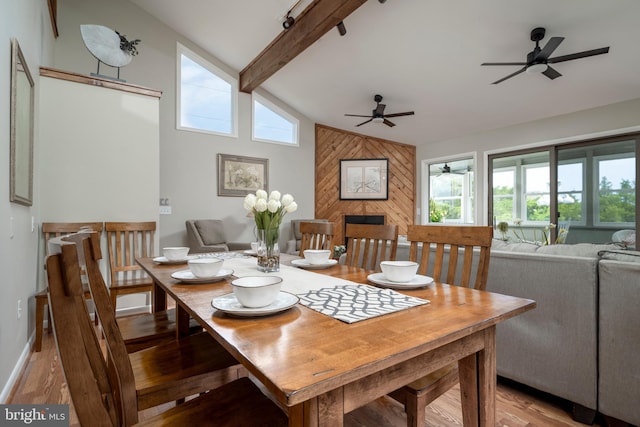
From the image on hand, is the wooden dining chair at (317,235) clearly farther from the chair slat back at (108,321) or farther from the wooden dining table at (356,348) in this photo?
the chair slat back at (108,321)

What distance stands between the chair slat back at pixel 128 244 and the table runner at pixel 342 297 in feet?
6.89

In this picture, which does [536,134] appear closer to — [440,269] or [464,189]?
[464,189]

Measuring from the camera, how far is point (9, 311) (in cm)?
186

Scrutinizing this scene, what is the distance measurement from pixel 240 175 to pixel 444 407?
14.9 ft

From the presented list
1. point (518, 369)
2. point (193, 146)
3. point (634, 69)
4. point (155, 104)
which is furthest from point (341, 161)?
point (518, 369)

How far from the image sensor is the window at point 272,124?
5.74 metres

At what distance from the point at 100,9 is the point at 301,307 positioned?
534cm

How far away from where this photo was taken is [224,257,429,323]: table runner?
94cm

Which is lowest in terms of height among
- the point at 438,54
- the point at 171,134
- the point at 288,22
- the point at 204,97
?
the point at 171,134

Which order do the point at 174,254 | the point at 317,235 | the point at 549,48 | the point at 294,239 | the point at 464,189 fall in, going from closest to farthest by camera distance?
the point at 174,254, the point at 317,235, the point at 549,48, the point at 294,239, the point at 464,189

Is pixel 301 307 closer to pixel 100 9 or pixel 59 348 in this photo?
pixel 59 348

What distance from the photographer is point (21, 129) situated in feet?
6.95

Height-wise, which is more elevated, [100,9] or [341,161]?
[100,9]

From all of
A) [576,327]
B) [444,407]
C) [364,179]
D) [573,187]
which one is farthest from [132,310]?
[573,187]
